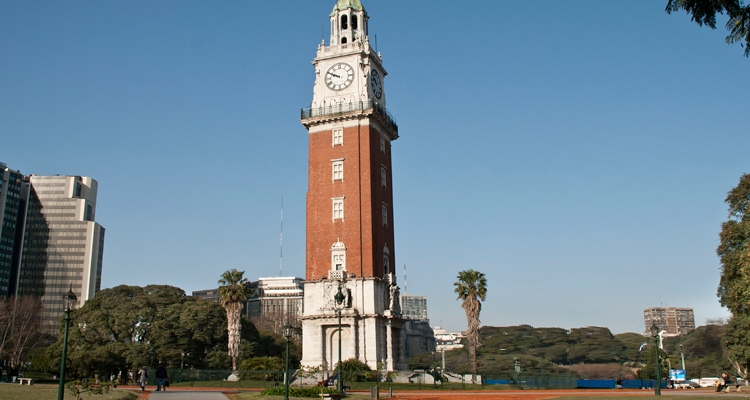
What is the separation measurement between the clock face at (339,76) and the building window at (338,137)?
14.0 feet

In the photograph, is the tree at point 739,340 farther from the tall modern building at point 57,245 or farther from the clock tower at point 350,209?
the tall modern building at point 57,245

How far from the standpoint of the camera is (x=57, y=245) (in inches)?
5704

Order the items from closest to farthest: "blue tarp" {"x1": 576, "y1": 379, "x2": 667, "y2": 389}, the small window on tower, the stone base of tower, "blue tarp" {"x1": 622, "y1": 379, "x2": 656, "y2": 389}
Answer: the stone base of tower, the small window on tower, "blue tarp" {"x1": 622, "y1": 379, "x2": 656, "y2": 389}, "blue tarp" {"x1": 576, "y1": 379, "x2": 667, "y2": 389}

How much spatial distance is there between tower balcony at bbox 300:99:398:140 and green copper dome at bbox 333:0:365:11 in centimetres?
1029

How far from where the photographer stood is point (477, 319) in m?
62.7

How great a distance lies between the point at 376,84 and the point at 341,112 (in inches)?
220

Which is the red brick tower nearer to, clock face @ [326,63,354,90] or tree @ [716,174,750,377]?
clock face @ [326,63,354,90]

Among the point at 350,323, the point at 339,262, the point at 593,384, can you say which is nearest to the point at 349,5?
the point at 339,262

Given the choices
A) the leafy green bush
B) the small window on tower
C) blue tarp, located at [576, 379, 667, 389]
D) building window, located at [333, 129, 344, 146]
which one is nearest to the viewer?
the leafy green bush

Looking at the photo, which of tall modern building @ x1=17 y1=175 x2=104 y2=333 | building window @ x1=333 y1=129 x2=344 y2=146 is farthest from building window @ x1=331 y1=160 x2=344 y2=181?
tall modern building @ x1=17 y1=175 x2=104 y2=333

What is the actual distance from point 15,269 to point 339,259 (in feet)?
353

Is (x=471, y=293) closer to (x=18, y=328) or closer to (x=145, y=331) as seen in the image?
(x=145, y=331)

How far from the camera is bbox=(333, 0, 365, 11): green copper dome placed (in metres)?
66.9

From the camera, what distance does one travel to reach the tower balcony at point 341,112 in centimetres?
6169
